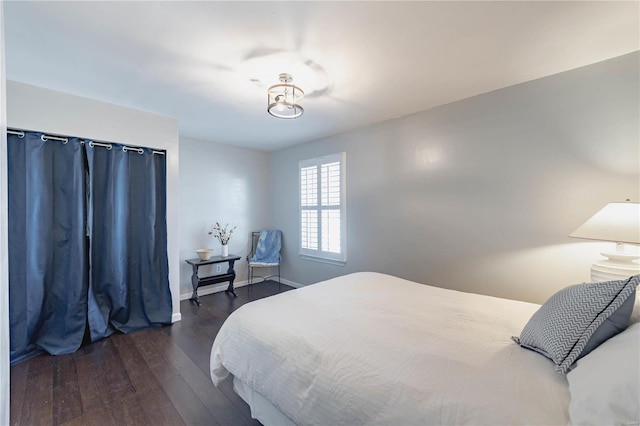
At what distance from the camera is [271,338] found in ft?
4.70

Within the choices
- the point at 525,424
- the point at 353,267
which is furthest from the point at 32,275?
the point at 525,424

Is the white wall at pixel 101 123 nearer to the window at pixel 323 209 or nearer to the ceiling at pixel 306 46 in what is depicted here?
the ceiling at pixel 306 46

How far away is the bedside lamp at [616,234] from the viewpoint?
157 centimetres

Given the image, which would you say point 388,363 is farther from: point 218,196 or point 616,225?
point 218,196

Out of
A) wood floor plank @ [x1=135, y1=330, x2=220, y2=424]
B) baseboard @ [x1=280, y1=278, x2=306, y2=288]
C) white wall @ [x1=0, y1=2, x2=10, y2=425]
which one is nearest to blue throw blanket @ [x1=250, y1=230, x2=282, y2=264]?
baseboard @ [x1=280, y1=278, x2=306, y2=288]

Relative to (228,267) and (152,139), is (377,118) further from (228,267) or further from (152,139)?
(228,267)

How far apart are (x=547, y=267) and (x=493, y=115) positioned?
144 cm

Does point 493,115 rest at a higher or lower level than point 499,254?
higher

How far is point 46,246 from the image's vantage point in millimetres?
2398

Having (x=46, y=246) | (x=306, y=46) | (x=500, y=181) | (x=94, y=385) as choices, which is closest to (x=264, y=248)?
(x=46, y=246)

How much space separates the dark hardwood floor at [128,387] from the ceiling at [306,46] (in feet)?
7.89

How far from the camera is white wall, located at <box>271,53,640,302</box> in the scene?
1.98 meters

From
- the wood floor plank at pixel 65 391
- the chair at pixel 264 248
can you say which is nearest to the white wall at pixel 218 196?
the chair at pixel 264 248

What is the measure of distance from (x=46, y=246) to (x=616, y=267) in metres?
4.45
